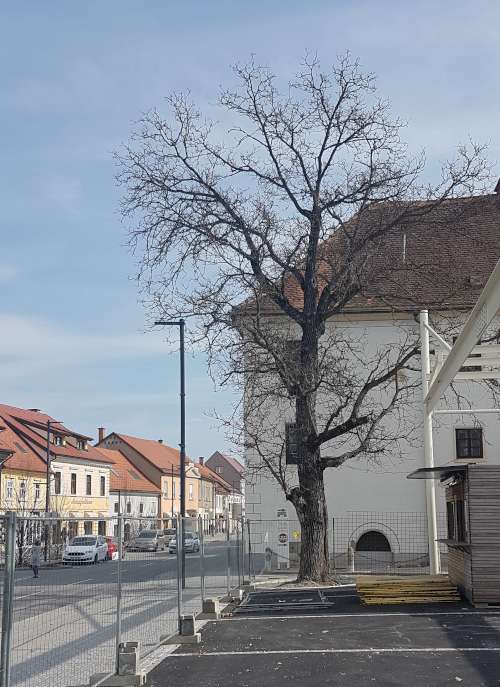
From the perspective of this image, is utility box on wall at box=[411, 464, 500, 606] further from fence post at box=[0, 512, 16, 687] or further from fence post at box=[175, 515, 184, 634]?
fence post at box=[0, 512, 16, 687]

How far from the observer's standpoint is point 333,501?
35125 millimetres

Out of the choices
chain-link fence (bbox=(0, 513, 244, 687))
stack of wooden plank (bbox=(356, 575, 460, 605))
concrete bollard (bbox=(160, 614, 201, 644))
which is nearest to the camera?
chain-link fence (bbox=(0, 513, 244, 687))

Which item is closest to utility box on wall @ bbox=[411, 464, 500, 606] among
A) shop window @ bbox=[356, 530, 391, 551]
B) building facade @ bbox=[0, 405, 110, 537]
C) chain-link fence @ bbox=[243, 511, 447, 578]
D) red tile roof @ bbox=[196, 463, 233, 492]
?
chain-link fence @ bbox=[243, 511, 447, 578]

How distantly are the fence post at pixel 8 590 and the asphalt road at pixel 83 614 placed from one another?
171 millimetres

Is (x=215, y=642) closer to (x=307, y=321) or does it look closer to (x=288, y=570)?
(x=307, y=321)

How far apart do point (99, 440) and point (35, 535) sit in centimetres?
10057

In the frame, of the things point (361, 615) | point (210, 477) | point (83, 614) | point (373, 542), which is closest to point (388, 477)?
point (373, 542)

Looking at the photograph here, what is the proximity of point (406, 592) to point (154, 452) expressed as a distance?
92799 mm

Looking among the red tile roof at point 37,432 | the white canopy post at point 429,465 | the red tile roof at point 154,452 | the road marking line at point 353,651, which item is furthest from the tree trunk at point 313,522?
the red tile roof at point 154,452

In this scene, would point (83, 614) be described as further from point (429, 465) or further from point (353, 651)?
point (429, 465)

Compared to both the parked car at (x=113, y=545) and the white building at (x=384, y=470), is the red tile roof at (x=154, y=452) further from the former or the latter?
the parked car at (x=113, y=545)

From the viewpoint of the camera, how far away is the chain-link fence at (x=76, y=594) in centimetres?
659

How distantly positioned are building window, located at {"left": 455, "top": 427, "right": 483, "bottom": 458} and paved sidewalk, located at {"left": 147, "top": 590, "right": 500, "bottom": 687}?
20.1m

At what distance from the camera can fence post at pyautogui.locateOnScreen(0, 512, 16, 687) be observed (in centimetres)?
632
